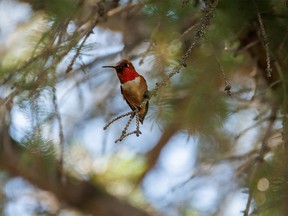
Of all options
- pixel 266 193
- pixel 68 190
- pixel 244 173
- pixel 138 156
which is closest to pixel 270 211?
pixel 266 193

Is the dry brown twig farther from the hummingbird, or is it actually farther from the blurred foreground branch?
the blurred foreground branch

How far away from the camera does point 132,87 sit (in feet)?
4.82

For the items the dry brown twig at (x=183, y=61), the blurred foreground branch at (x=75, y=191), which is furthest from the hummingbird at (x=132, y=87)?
the blurred foreground branch at (x=75, y=191)

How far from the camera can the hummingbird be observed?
1.45 metres

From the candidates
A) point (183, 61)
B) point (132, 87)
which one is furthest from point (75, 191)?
point (183, 61)

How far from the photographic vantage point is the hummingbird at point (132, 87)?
1.45m

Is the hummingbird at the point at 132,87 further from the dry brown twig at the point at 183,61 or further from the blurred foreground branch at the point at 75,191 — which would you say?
the blurred foreground branch at the point at 75,191

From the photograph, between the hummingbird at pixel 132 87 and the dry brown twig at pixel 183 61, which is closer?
the dry brown twig at pixel 183 61

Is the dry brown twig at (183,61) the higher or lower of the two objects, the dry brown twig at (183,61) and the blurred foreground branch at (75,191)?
the lower

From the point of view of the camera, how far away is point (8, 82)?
1.53 m

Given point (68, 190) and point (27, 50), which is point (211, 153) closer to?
point (68, 190)

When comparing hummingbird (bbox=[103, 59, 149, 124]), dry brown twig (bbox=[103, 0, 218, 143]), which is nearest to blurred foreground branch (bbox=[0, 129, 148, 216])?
hummingbird (bbox=[103, 59, 149, 124])

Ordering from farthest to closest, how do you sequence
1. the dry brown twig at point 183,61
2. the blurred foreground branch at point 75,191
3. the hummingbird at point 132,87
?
the blurred foreground branch at point 75,191 → the hummingbird at point 132,87 → the dry brown twig at point 183,61

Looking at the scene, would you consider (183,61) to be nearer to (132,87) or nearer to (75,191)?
(132,87)
